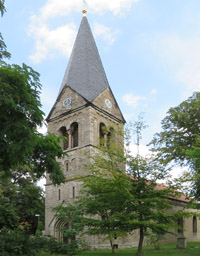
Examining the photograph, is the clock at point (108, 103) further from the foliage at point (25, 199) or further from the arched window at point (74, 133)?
the foliage at point (25, 199)

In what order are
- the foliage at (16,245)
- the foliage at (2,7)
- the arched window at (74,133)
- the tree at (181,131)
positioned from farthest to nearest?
the arched window at (74,133) < the tree at (181,131) < the foliage at (16,245) < the foliage at (2,7)

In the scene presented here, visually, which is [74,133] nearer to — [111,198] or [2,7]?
[111,198]

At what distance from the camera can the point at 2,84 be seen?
997cm

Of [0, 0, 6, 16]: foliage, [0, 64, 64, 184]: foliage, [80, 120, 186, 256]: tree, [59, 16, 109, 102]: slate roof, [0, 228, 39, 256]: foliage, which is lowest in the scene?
[0, 228, 39, 256]: foliage

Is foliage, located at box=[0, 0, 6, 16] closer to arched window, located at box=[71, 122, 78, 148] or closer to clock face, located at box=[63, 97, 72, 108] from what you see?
arched window, located at box=[71, 122, 78, 148]

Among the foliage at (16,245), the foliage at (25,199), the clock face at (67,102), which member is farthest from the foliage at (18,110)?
the foliage at (25,199)

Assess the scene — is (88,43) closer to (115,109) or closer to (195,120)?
(115,109)

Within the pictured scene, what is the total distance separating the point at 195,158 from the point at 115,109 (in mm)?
18375

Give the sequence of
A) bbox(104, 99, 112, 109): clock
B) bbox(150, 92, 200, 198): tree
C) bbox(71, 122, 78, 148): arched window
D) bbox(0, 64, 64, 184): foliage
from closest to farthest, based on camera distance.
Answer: bbox(0, 64, 64, 184): foliage → bbox(150, 92, 200, 198): tree → bbox(71, 122, 78, 148): arched window → bbox(104, 99, 112, 109): clock

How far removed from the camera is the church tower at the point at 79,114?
28.7 m

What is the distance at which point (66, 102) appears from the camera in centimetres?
3234

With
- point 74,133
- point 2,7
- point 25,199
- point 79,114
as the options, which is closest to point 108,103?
point 79,114

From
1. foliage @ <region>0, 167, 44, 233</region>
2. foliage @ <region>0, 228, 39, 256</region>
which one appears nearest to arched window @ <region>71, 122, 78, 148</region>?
foliage @ <region>0, 167, 44, 233</region>

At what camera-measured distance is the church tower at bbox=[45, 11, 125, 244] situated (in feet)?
94.2
